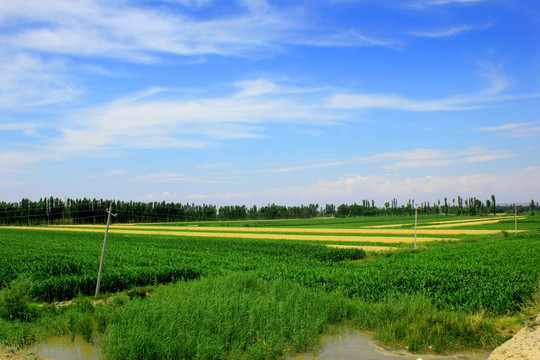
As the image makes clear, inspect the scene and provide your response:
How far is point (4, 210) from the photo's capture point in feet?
376

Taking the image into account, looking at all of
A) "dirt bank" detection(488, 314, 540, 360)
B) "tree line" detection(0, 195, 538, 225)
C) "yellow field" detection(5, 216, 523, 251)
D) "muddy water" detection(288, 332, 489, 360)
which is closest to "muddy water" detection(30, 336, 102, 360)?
"muddy water" detection(288, 332, 489, 360)

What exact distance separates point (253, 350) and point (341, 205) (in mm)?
193949

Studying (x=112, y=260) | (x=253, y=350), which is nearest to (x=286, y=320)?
(x=253, y=350)

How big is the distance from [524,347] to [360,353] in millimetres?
3579

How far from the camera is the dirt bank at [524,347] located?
24.8ft

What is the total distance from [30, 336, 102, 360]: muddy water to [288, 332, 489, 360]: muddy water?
16.6ft

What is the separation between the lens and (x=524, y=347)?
7.80 metres

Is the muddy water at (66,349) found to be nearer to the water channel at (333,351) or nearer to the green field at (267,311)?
the water channel at (333,351)

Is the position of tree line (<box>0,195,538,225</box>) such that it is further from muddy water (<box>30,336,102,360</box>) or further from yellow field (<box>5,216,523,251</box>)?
muddy water (<box>30,336,102,360</box>)

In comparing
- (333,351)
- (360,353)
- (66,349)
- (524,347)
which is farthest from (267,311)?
(524,347)

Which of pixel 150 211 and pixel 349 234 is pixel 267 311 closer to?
pixel 349 234

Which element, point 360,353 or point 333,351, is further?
point 333,351

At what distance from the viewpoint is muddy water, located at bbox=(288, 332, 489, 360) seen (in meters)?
9.27

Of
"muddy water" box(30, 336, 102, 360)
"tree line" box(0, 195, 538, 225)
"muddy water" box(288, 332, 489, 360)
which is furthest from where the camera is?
"tree line" box(0, 195, 538, 225)
